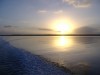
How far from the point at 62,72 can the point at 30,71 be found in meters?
3.41

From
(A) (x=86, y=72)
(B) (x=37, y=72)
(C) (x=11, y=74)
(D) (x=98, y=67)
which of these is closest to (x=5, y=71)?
(C) (x=11, y=74)

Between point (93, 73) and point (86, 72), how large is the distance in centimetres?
81

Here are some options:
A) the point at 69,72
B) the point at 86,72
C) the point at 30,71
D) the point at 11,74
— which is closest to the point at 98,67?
the point at 86,72

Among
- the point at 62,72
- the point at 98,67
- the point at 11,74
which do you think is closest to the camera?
the point at 11,74

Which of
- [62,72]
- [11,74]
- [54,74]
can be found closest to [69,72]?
[62,72]

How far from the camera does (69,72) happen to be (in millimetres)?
20797

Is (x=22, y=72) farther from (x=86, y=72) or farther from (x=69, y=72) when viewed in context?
(x=86, y=72)

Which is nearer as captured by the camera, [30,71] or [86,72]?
[30,71]

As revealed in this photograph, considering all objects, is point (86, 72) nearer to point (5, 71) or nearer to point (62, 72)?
point (62, 72)

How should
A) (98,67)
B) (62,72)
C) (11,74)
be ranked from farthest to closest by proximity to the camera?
(98,67) → (62,72) → (11,74)

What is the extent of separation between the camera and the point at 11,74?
61.3 feet

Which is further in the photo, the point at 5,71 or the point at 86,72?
the point at 86,72

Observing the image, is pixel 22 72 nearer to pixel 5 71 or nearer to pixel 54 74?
pixel 5 71

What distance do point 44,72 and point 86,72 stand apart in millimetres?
4921
